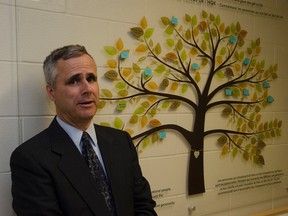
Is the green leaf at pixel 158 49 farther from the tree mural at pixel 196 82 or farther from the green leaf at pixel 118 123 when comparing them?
the green leaf at pixel 118 123

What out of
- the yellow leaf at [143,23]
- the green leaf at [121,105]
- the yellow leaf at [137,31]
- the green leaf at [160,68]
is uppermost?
the yellow leaf at [143,23]

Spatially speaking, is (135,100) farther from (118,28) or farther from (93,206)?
(93,206)

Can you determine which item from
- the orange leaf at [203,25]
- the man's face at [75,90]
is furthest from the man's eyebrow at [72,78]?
the orange leaf at [203,25]

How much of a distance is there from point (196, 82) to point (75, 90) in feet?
3.10

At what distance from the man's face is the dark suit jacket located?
10 cm

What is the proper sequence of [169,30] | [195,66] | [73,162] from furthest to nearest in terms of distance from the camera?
[195,66]
[169,30]
[73,162]

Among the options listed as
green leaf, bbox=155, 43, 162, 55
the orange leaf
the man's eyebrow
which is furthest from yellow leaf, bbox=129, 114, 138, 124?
the orange leaf

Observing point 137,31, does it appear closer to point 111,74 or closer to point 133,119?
point 111,74

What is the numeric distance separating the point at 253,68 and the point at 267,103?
31 cm

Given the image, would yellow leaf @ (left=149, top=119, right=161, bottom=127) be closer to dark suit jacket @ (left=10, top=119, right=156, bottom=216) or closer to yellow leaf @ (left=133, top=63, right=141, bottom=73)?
yellow leaf @ (left=133, top=63, right=141, bottom=73)

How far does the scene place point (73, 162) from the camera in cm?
129

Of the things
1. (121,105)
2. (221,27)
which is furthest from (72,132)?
(221,27)

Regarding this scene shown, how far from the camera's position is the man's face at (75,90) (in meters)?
1.34

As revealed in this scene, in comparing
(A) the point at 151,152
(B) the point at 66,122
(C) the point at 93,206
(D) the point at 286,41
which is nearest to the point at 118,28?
(B) the point at 66,122
